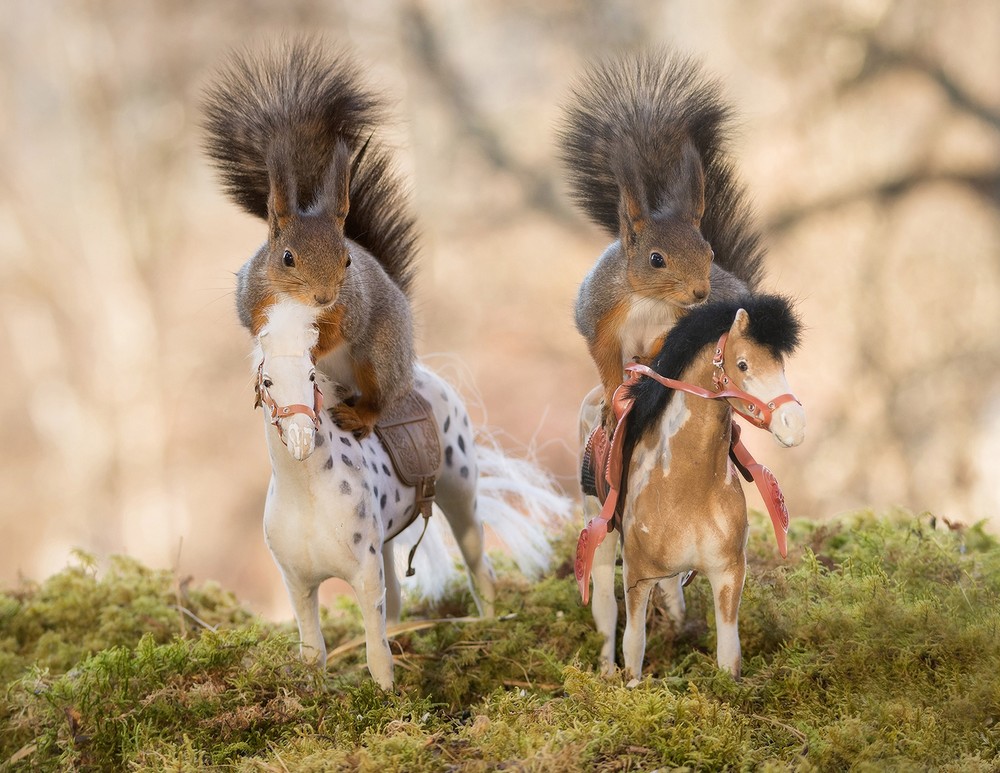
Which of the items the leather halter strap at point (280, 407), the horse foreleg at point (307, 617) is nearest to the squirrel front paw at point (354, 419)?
the leather halter strap at point (280, 407)

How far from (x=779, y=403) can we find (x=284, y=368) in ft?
2.97

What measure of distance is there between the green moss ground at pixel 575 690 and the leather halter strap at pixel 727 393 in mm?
512

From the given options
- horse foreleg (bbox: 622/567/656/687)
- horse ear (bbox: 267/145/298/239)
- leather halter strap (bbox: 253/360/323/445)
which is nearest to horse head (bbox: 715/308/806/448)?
horse foreleg (bbox: 622/567/656/687)

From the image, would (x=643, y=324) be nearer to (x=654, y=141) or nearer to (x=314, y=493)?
(x=654, y=141)

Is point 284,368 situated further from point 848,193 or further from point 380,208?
point 848,193

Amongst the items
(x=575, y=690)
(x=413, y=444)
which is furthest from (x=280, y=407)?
(x=575, y=690)

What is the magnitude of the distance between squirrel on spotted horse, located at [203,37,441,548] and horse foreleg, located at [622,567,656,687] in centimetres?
59

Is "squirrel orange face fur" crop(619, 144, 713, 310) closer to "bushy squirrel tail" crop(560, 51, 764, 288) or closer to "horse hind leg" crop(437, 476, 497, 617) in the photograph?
"bushy squirrel tail" crop(560, 51, 764, 288)

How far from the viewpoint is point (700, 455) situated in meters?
2.06

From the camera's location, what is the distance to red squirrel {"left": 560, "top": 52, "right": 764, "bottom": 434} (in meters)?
2.09

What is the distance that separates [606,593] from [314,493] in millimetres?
706

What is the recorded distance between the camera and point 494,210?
19.7 feet

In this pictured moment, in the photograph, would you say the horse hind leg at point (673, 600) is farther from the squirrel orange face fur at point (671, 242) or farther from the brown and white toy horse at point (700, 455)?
the squirrel orange face fur at point (671, 242)

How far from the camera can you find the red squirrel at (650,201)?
6.85 feet
